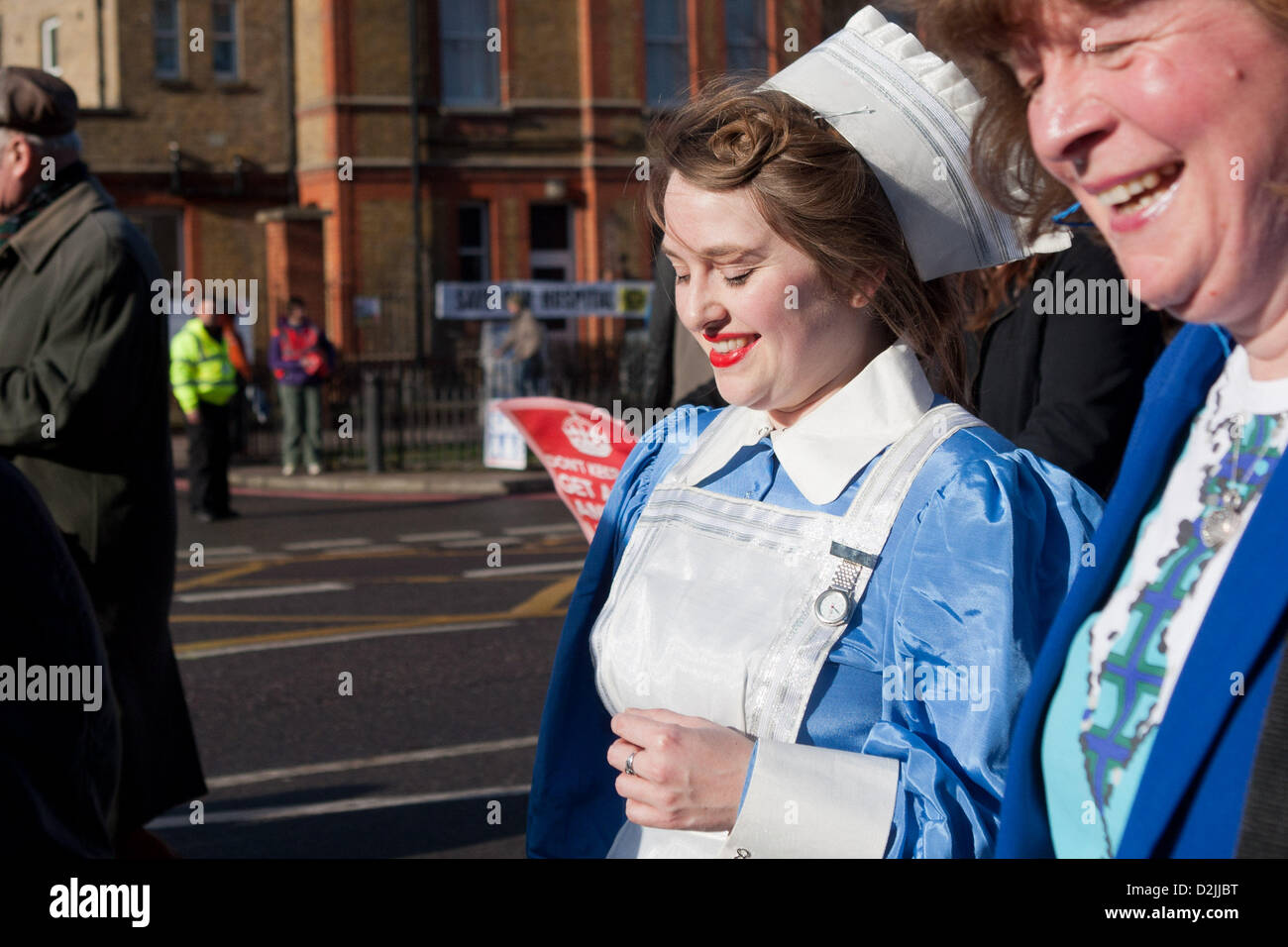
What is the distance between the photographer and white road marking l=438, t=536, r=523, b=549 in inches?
456

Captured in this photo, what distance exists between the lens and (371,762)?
219 inches

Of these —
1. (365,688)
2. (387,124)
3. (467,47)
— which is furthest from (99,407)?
(467,47)

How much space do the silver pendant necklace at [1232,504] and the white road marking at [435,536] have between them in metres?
10.8

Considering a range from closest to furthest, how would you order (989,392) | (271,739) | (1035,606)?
(1035,606) → (989,392) → (271,739)

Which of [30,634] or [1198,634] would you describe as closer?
[1198,634]

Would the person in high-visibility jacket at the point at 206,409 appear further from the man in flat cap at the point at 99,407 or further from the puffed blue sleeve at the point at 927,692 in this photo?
the puffed blue sleeve at the point at 927,692

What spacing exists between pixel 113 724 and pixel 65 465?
5.99ft

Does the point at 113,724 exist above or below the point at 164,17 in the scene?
below

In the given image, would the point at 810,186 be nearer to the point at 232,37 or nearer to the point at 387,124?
the point at 387,124

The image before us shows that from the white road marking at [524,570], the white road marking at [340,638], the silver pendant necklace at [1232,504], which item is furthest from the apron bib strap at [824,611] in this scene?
the white road marking at [524,570]

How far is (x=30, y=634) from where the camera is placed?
2.07 m
